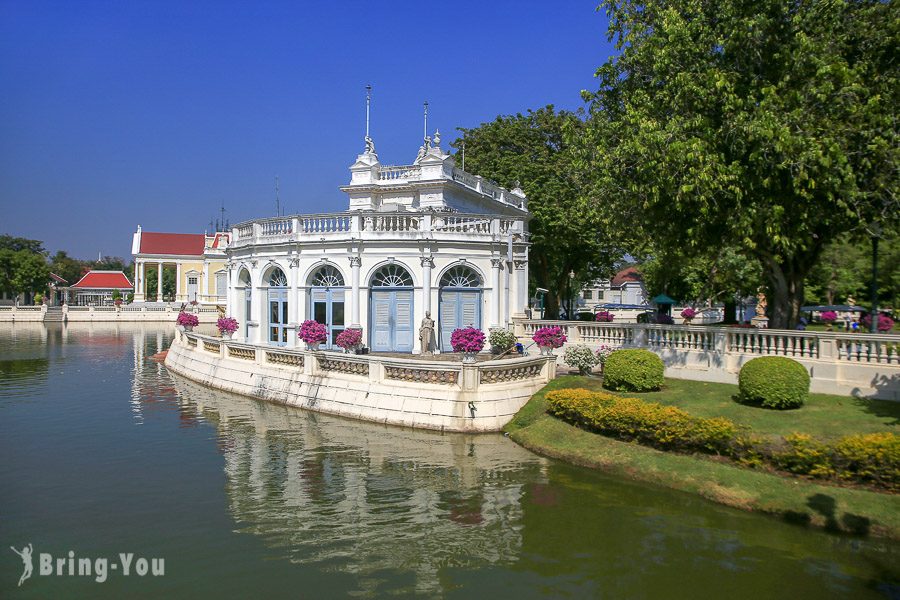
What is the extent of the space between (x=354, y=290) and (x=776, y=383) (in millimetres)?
16121

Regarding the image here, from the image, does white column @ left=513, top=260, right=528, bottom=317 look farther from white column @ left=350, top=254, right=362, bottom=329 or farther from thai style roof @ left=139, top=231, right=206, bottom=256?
thai style roof @ left=139, top=231, right=206, bottom=256

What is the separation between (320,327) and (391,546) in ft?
44.0

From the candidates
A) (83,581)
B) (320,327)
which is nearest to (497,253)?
(320,327)

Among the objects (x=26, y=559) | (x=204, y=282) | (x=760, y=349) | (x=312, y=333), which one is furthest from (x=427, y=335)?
(x=204, y=282)

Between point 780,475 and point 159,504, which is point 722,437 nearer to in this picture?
point 780,475

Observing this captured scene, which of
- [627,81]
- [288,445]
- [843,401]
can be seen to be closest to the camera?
[843,401]

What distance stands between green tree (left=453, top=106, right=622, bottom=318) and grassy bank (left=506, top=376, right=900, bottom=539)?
1948 centimetres

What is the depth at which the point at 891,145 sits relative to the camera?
51.9 ft

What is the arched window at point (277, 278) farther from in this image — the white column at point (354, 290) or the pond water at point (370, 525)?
the pond water at point (370, 525)

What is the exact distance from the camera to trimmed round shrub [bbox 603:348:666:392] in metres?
18.2

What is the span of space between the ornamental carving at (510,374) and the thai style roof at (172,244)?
80.9 meters

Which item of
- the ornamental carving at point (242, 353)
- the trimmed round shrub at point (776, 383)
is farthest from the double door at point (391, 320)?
the trimmed round shrub at point (776, 383)

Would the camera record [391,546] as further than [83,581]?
Yes

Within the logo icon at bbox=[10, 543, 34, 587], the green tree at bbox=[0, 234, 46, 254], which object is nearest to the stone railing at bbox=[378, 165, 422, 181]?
the logo icon at bbox=[10, 543, 34, 587]
